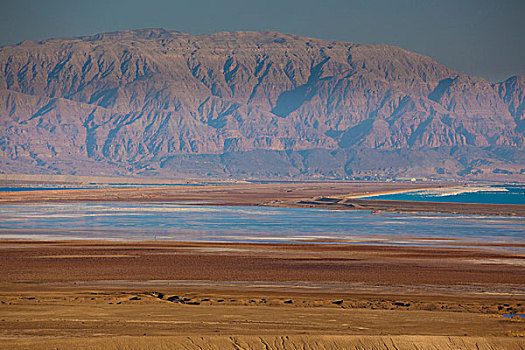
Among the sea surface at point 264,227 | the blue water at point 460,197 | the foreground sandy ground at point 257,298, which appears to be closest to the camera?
the foreground sandy ground at point 257,298

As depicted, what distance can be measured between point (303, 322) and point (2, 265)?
18.0 metres

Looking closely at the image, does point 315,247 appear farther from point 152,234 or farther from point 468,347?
point 468,347

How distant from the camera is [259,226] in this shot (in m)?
59.1

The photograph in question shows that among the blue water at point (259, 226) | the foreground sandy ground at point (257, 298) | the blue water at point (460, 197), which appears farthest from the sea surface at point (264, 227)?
the blue water at point (460, 197)

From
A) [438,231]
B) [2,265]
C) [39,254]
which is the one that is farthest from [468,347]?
[438,231]

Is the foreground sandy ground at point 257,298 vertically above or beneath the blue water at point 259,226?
above

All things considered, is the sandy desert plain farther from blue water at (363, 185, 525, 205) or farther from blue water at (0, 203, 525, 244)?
blue water at (363, 185, 525, 205)

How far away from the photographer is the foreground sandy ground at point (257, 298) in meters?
16.2

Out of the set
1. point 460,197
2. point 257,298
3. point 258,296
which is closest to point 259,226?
point 258,296

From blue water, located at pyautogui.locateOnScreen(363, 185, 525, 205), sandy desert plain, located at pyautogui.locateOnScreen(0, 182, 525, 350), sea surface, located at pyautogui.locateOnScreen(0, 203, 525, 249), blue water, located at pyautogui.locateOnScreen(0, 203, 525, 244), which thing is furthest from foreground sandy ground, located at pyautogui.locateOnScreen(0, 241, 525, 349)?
blue water, located at pyautogui.locateOnScreen(363, 185, 525, 205)

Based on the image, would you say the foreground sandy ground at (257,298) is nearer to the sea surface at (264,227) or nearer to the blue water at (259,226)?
the sea surface at (264,227)

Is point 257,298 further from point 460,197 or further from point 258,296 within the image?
point 460,197

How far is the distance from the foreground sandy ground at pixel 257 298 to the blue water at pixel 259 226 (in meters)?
8.91

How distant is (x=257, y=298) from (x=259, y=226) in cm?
3655
